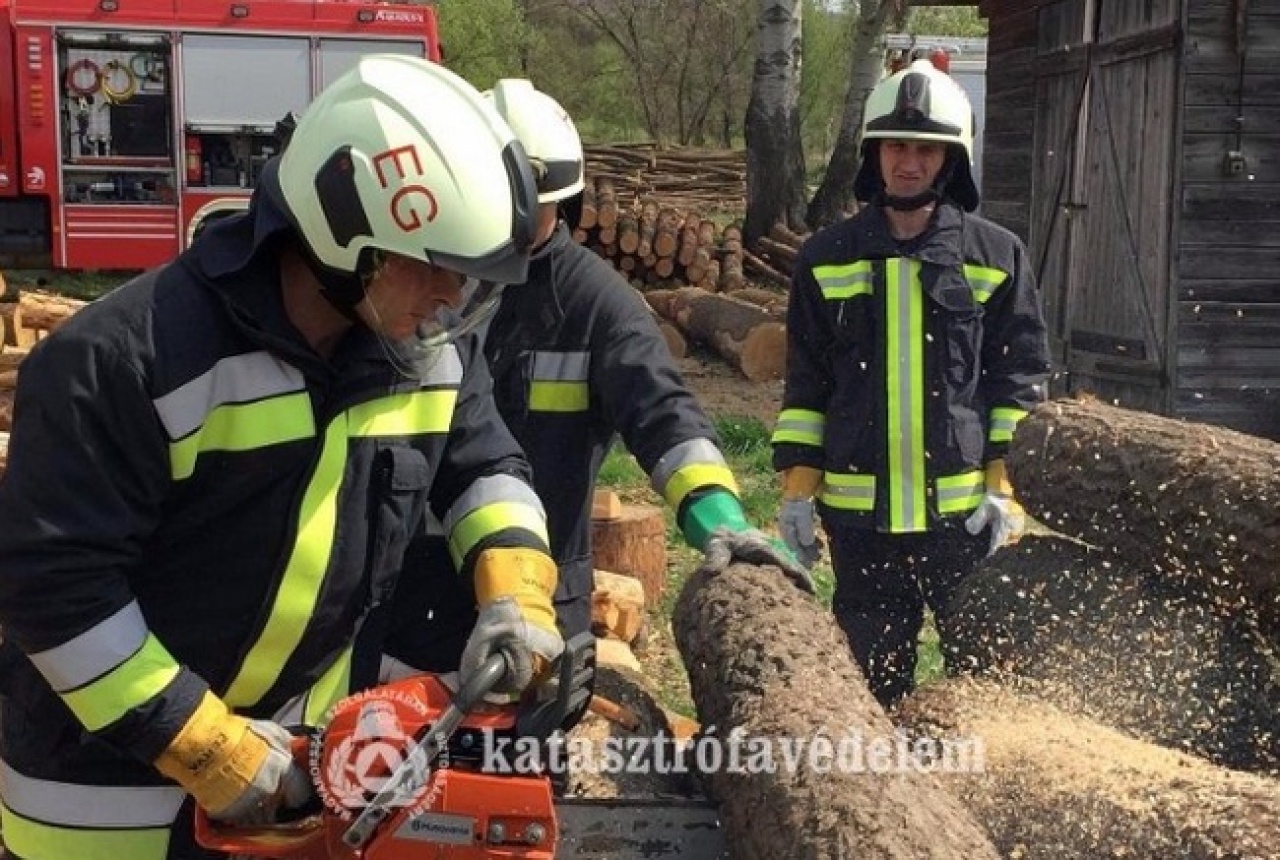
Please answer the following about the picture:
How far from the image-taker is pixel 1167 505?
4.42m

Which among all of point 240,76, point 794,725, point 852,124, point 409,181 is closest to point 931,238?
point 794,725

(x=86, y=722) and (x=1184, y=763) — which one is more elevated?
(x=86, y=722)

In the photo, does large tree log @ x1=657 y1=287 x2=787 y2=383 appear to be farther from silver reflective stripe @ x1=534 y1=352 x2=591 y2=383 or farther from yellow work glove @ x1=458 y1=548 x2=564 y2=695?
yellow work glove @ x1=458 y1=548 x2=564 y2=695

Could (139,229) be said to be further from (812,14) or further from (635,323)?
(812,14)

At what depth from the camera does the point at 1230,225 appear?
375 inches

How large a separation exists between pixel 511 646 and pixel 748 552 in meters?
0.93

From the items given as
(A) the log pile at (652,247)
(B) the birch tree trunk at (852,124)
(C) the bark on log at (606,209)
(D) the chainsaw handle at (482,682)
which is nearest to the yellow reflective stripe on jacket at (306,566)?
(D) the chainsaw handle at (482,682)

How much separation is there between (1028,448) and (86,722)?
3.30 m

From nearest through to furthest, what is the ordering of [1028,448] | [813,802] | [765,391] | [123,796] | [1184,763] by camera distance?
[123,796], [813,802], [1184,763], [1028,448], [765,391]

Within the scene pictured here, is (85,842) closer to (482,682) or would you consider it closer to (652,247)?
(482,682)

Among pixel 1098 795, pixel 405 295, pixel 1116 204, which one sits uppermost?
pixel 1116 204

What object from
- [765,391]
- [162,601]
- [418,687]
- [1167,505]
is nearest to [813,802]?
[418,687]

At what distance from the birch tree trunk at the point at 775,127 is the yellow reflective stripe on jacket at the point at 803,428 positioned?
38.4 ft

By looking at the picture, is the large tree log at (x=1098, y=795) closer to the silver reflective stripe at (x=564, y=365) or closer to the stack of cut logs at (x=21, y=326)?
the silver reflective stripe at (x=564, y=365)
